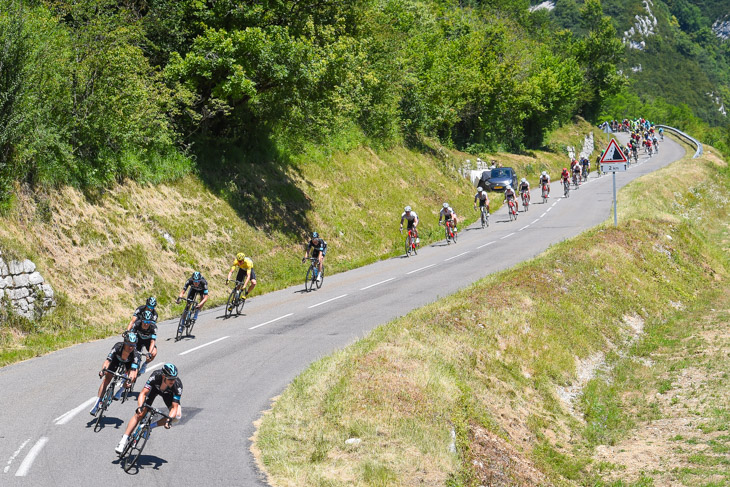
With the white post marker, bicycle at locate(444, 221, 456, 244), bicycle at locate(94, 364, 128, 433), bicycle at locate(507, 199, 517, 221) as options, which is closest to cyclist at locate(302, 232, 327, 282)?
the white post marker

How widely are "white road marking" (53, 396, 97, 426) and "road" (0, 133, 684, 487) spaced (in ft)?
0.09

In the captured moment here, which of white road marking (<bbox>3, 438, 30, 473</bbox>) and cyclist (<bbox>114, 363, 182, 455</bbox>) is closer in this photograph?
white road marking (<bbox>3, 438, 30, 473</bbox>)

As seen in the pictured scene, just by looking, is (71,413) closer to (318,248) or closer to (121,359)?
(121,359)

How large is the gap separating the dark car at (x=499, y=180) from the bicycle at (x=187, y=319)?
35397mm

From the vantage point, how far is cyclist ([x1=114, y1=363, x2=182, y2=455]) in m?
9.65

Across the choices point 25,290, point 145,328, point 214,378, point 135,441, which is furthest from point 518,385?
point 25,290

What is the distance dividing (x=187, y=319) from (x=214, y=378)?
12.6ft

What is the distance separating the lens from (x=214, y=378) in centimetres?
1436

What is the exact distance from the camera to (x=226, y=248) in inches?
1021

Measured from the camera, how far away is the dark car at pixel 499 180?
1993 inches

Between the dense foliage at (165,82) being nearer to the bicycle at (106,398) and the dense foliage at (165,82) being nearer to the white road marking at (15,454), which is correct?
the bicycle at (106,398)

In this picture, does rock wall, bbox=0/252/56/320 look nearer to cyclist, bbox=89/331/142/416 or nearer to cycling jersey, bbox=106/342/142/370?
cyclist, bbox=89/331/142/416

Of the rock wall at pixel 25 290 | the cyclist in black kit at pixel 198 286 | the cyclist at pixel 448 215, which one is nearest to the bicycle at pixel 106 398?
the cyclist in black kit at pixel 198 286

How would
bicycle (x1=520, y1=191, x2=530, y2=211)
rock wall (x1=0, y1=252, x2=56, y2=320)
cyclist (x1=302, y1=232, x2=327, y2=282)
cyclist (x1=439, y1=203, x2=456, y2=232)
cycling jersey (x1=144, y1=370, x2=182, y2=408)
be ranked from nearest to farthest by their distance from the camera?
cycling jersey (x1=144, y1=370, x2=182, y2=408) → rock wall (x1=0, y1=252, x2=56, y2=320) → cyclist (x1=302, y1=232, x2=327, y2=282) → cyclist (x1=439, y1=203, x2=456, y2=232) → bicycle (x1=520, y1=191, x2=530, y2=211)
